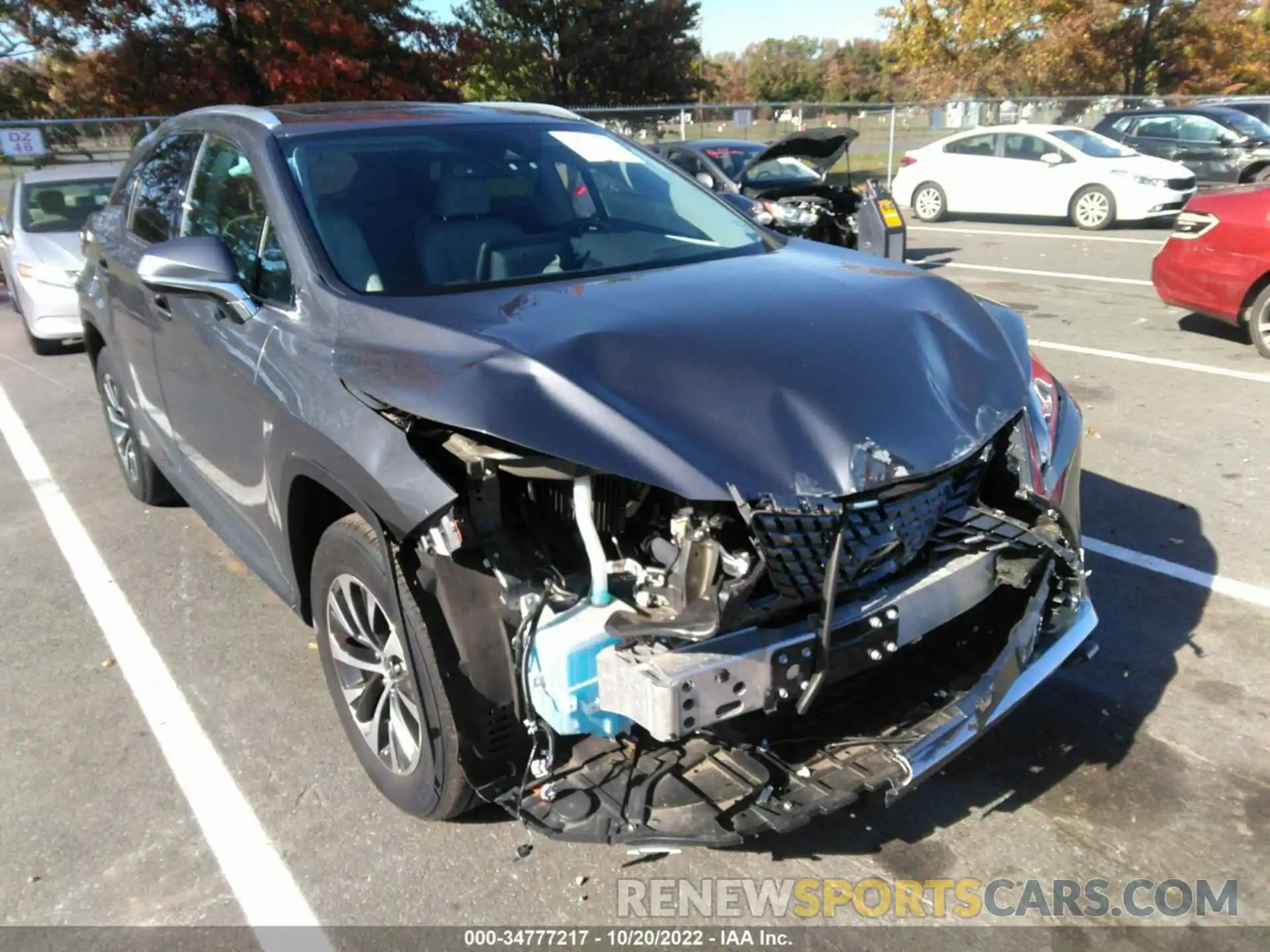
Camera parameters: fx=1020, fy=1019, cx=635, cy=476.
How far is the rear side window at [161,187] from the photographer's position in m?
4.25

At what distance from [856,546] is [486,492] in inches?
35.1

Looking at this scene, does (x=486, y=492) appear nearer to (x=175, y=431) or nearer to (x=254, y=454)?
(x=254, y=454)

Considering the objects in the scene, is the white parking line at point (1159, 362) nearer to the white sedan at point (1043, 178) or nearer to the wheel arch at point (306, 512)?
the wheel arch at point (306, 512)

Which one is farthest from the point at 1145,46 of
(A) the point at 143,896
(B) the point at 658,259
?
(A) the point at 143,896

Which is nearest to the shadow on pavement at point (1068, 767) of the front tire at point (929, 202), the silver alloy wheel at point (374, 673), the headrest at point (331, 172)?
the silver alloy wheel at point (374, 673)

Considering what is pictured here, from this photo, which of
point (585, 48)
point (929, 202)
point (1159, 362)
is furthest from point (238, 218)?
point (585, 48)

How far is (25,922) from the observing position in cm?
272

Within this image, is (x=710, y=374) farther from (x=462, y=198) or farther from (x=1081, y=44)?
(x=1081, y=44)

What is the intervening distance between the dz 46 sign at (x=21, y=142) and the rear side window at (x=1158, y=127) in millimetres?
18147

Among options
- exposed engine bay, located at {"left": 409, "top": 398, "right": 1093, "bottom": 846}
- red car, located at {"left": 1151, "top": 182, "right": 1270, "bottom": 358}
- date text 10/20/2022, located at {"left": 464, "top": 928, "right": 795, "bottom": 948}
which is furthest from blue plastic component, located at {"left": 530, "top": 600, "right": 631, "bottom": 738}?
red car, located at {"left": 1151, "top": 182, "right": 1270, "bottom": 358}

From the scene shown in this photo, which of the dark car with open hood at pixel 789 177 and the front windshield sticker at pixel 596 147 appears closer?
the front windshield sticker at pixel 596 147

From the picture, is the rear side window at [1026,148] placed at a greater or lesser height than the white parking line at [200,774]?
greater

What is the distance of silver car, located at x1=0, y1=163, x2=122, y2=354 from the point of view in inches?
364

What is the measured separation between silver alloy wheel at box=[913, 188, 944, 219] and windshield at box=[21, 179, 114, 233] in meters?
12.6
